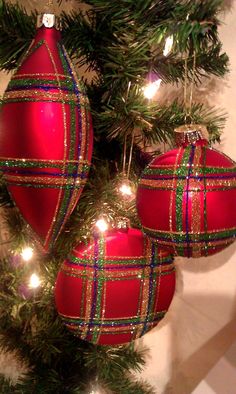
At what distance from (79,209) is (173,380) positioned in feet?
1.35

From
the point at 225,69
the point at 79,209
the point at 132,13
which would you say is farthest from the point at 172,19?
the point at 79,209

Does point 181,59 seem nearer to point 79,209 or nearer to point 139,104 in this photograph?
point 139,104

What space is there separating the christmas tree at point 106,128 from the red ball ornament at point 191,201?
0.13 m

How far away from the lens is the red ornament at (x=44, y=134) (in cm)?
41

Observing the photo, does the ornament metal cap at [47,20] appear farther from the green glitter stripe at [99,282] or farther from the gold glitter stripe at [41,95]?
the green glitter stripe at [99,282]

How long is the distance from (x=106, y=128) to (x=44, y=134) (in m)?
0.16

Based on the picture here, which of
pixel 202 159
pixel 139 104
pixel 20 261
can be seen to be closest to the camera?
pixel 202 159

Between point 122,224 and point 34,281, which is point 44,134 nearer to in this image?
point 122,224

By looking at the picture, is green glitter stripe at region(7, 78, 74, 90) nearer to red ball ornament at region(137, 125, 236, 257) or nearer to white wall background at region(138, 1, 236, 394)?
red ball ornament at region(137, 125, 236, 257)

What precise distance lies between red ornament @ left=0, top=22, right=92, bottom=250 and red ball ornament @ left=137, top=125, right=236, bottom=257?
86 millimetres

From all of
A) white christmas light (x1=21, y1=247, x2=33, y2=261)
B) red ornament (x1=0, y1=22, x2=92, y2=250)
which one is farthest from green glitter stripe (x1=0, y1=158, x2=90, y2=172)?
white christmas light (x1=21, y1=247, x2=33, y2=261)

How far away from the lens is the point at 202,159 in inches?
15.8

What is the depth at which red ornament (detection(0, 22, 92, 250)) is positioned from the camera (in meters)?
0.41

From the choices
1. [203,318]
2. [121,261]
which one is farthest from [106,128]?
[203,318]
